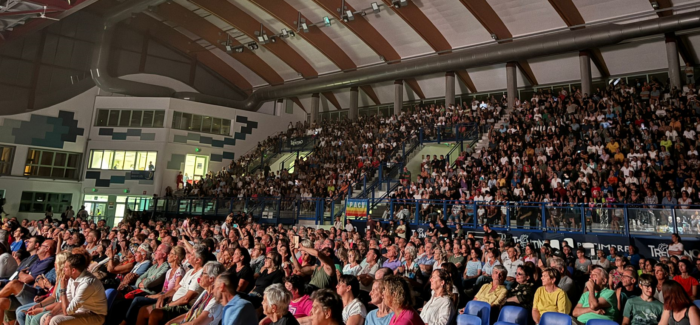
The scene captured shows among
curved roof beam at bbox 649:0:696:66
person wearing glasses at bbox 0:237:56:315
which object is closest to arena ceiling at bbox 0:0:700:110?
curved roof beam at bbox 649:0:696:66

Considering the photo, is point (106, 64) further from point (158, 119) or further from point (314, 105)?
point (314, 105)

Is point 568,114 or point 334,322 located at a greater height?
point 568,114

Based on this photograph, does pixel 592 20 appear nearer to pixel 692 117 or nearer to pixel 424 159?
pixel 692 117

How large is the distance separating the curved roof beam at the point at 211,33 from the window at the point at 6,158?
11.4 metres

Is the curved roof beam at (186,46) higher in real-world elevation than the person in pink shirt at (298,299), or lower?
higher

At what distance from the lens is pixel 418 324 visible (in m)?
3.70

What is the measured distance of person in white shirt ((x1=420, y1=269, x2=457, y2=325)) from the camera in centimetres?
502

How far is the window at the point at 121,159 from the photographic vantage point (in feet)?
86.6

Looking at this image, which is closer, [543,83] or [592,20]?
[592,20]

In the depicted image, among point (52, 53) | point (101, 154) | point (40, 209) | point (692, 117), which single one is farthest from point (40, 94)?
point (692, 117)

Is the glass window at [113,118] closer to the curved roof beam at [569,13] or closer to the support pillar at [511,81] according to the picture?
the support pillar at [511,81]

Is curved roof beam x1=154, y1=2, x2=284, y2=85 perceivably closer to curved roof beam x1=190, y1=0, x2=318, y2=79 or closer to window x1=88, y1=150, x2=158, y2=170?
curved roof beam x1=190, y1=0, x2=318, y2=79

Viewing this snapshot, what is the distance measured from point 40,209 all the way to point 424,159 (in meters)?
21.2

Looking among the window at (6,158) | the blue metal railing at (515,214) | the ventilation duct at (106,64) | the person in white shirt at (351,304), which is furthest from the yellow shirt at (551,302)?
the window at (6,158)
